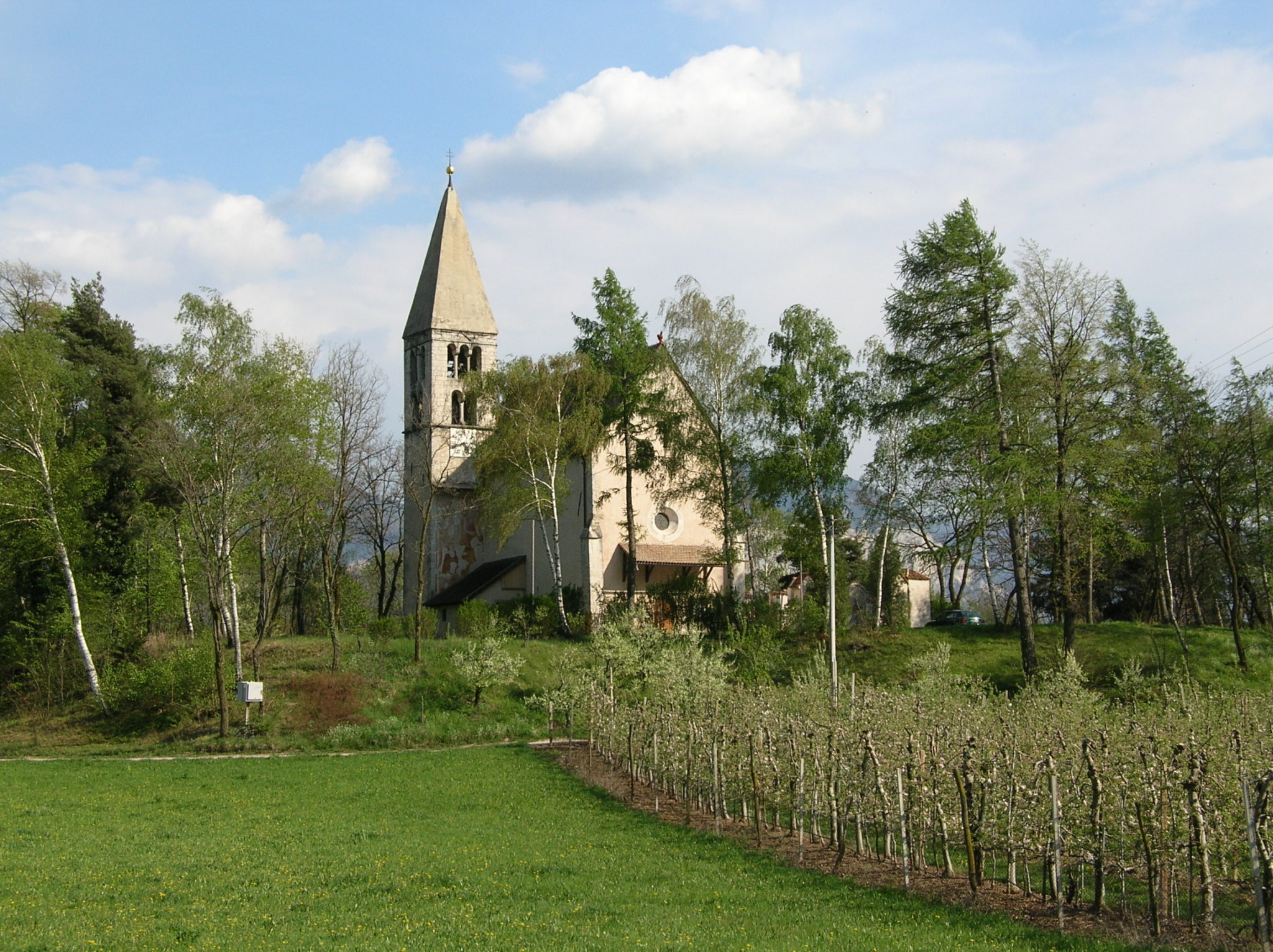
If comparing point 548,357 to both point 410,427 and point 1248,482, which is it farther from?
point 1248,482

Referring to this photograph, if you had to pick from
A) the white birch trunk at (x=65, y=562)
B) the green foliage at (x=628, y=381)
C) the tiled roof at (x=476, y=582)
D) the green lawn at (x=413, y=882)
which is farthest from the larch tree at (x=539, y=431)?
the green lawn at (x=413, y=882)

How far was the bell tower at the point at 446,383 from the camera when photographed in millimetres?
44938

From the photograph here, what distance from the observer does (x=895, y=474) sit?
1545 inches

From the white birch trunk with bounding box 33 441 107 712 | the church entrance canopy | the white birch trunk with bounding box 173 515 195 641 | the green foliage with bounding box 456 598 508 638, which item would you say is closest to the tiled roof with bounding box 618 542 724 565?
the church entrance canopy

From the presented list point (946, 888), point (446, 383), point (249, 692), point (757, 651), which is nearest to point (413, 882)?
point (946, 888)

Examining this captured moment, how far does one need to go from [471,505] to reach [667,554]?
9.24 metres

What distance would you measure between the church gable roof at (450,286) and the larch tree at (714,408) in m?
13.0

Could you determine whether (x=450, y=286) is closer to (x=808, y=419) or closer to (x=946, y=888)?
(x=808, y=419)

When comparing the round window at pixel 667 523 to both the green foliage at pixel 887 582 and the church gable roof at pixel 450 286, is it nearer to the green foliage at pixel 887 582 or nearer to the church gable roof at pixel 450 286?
the green foliage at pixel 887 582

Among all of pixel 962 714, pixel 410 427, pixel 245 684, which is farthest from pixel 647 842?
pixel 410 427

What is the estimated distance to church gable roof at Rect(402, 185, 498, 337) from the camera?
150 ft

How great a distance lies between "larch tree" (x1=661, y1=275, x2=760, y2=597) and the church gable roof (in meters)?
13.0

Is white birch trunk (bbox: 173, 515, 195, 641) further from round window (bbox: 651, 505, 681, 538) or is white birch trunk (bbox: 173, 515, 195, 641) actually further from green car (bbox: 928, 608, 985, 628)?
green car (bbox: 928, 608, 985, 628)

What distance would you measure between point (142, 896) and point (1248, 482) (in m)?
30.9
